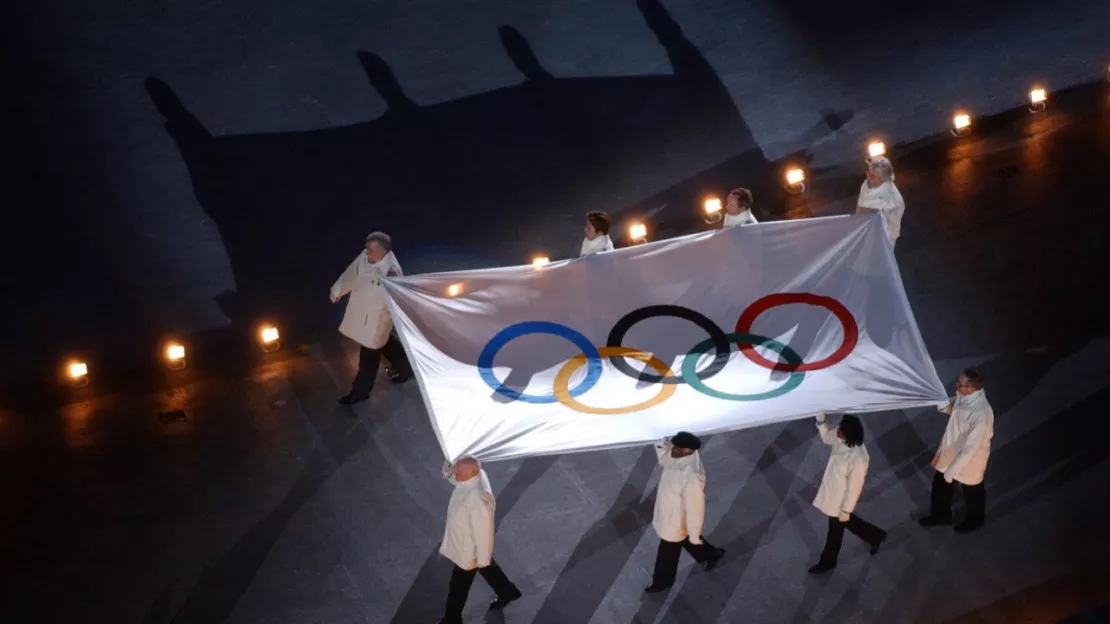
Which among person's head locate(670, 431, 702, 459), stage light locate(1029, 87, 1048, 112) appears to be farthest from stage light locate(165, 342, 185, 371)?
stage light locate(1029, 87, 1048, 112)

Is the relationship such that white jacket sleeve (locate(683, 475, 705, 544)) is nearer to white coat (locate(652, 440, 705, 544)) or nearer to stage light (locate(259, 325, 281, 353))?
white coat (locate(652, 440, 705, 544))

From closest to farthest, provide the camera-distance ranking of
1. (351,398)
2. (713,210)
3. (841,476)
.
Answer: (841,476) < (351,398) < (713,210)

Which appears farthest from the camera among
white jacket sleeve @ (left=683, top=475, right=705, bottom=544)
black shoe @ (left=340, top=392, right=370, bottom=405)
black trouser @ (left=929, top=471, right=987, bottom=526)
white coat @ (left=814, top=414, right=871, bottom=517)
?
black shoe @ (left=340, top=392, right=370, bottom=405)

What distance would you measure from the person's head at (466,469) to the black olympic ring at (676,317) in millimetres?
1369

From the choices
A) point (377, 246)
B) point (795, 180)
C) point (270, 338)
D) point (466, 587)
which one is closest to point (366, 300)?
point (377, 246)

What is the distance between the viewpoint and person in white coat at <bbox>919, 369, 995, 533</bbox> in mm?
10898

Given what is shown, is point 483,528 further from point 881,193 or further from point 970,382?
point 881,193

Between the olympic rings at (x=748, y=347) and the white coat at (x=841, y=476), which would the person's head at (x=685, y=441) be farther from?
the white coat at (x=841, y=476)

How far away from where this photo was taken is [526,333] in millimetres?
11039

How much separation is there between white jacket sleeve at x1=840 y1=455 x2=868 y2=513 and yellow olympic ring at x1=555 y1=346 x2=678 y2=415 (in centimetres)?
137

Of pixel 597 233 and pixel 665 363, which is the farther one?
pixel 597 233

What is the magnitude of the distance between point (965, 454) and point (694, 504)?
2036 mm

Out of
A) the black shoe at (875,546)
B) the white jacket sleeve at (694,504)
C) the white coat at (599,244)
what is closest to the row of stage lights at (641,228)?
the white coat at (599,244)

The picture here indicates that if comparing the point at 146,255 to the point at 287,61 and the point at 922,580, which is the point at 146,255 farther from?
the point at 922,580
